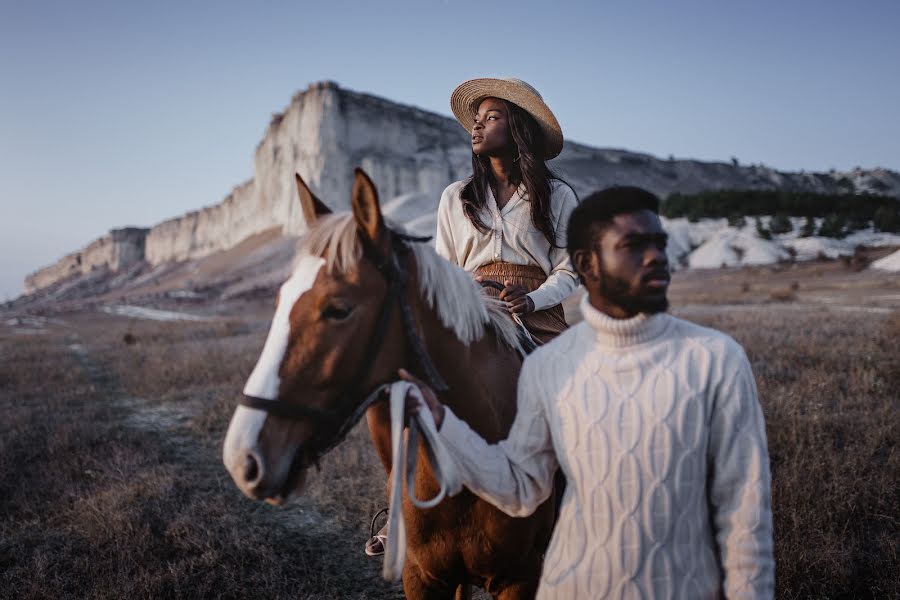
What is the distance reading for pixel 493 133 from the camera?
8.32 ft

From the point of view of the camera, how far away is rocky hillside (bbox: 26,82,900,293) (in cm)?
4909

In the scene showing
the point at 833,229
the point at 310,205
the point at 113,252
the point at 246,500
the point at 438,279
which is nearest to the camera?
the point at 438,279

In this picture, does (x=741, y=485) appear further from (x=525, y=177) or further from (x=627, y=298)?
(x=525, y=177)

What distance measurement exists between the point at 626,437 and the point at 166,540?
3.69 metres

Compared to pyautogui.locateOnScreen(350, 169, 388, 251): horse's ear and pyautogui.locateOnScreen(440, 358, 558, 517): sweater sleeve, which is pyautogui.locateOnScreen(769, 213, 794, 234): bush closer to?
pyautogui.locateOnScreen(440, 358, 558, 517): sweater sleeve

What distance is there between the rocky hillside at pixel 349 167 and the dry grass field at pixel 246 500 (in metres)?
30.3

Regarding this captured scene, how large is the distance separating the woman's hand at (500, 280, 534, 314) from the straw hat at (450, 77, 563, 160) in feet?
2.87

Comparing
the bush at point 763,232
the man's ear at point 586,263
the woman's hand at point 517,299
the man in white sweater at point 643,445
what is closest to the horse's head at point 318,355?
the man in white sweater at point 643,445

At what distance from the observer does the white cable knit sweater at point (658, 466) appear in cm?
121

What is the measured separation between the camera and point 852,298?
1655cm

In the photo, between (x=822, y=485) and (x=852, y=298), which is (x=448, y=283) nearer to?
(x=822, y=485)

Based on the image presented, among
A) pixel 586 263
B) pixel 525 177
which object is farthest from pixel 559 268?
pixel 586 263

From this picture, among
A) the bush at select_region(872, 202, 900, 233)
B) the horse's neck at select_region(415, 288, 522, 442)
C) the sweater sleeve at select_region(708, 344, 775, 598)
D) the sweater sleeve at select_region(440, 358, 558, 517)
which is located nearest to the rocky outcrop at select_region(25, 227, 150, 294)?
the bush at select_region(872, 202, 900, 233)

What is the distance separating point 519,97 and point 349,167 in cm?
5023
